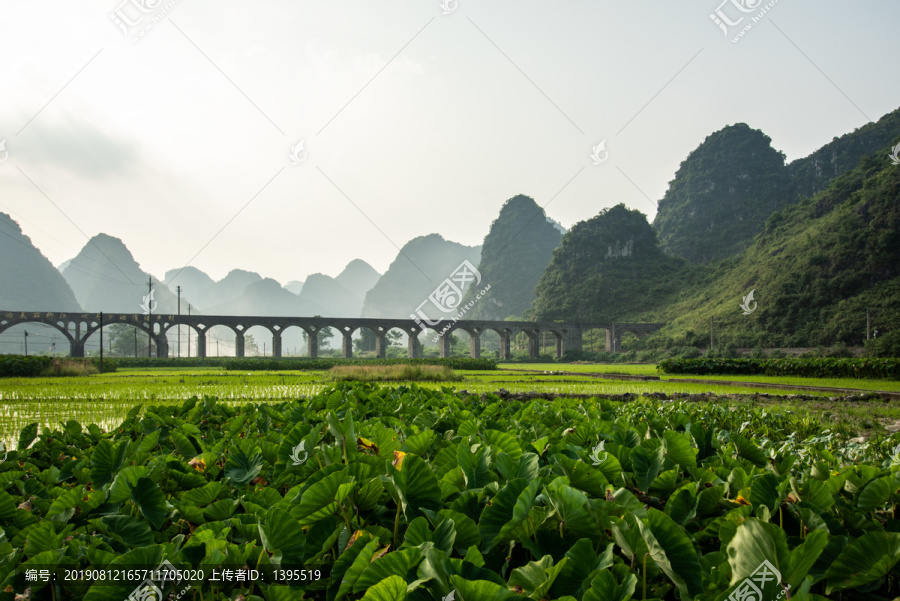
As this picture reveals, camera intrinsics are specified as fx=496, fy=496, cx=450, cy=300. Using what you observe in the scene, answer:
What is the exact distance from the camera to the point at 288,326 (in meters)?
60.5

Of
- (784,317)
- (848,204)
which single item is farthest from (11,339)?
(848,204)

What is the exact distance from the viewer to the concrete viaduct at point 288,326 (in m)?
51.0

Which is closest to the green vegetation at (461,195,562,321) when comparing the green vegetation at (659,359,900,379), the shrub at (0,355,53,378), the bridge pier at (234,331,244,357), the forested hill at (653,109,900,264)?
the forested hill at (653,109,900,264)

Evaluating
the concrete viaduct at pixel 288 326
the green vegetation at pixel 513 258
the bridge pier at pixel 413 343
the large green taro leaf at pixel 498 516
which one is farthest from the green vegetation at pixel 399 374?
the green vegetation at pixel 513 258

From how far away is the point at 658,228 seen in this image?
4567 inches

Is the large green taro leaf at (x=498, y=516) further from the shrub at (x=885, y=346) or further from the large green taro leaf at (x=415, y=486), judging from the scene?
the shrub at (x=885, y=346)

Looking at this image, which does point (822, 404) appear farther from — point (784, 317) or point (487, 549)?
point (784, 317)

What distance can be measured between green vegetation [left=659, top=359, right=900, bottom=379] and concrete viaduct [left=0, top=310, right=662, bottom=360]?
1410 inches

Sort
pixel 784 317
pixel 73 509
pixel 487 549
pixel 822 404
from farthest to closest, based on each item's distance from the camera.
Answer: pixel 784 317 < pixel 822 404 < pixel 73 509 < pixel 487 549

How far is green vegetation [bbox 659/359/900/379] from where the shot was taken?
71.9 feet

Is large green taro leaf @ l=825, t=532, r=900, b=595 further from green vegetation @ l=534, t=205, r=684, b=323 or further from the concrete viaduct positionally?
green vegetation @ l=534, t=205, r=684, b=323

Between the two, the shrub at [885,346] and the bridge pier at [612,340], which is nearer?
the shrub at [885,346]

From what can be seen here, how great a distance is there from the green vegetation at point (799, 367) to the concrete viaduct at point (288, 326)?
35.8 meters

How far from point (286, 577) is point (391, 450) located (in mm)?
604
